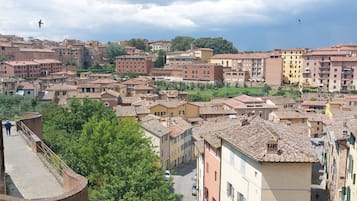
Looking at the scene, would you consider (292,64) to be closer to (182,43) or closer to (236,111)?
(182,43)

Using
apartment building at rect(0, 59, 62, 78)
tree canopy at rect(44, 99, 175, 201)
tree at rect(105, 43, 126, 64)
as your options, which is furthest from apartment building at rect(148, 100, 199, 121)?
tree at rect(105, 43, 126, 64)

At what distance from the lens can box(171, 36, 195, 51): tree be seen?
17600cm

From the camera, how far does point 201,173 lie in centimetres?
2612

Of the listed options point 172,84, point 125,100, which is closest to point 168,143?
point 125,100

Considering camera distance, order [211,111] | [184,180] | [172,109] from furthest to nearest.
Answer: [211,111]
[172,109]
[184,180]

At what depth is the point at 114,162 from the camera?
21.3 m

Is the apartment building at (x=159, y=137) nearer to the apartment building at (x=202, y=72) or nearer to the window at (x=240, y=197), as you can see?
the window at (x=240, y=197)

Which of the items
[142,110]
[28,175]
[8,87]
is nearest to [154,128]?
[142,110]

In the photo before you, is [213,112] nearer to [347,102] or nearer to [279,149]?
[347,102]

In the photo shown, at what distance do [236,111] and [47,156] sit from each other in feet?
175

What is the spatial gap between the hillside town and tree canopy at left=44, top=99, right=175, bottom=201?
3.93 meters

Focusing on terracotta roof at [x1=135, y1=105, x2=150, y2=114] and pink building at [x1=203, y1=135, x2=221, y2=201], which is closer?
pink building at [x1=203, y1=135, x2=221, y2=201]

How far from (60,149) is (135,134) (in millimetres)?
5086

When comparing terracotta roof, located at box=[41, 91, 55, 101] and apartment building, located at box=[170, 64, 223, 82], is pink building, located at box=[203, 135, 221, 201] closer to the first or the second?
terracotta roof, located at box=[41, 91, 55, 101]
